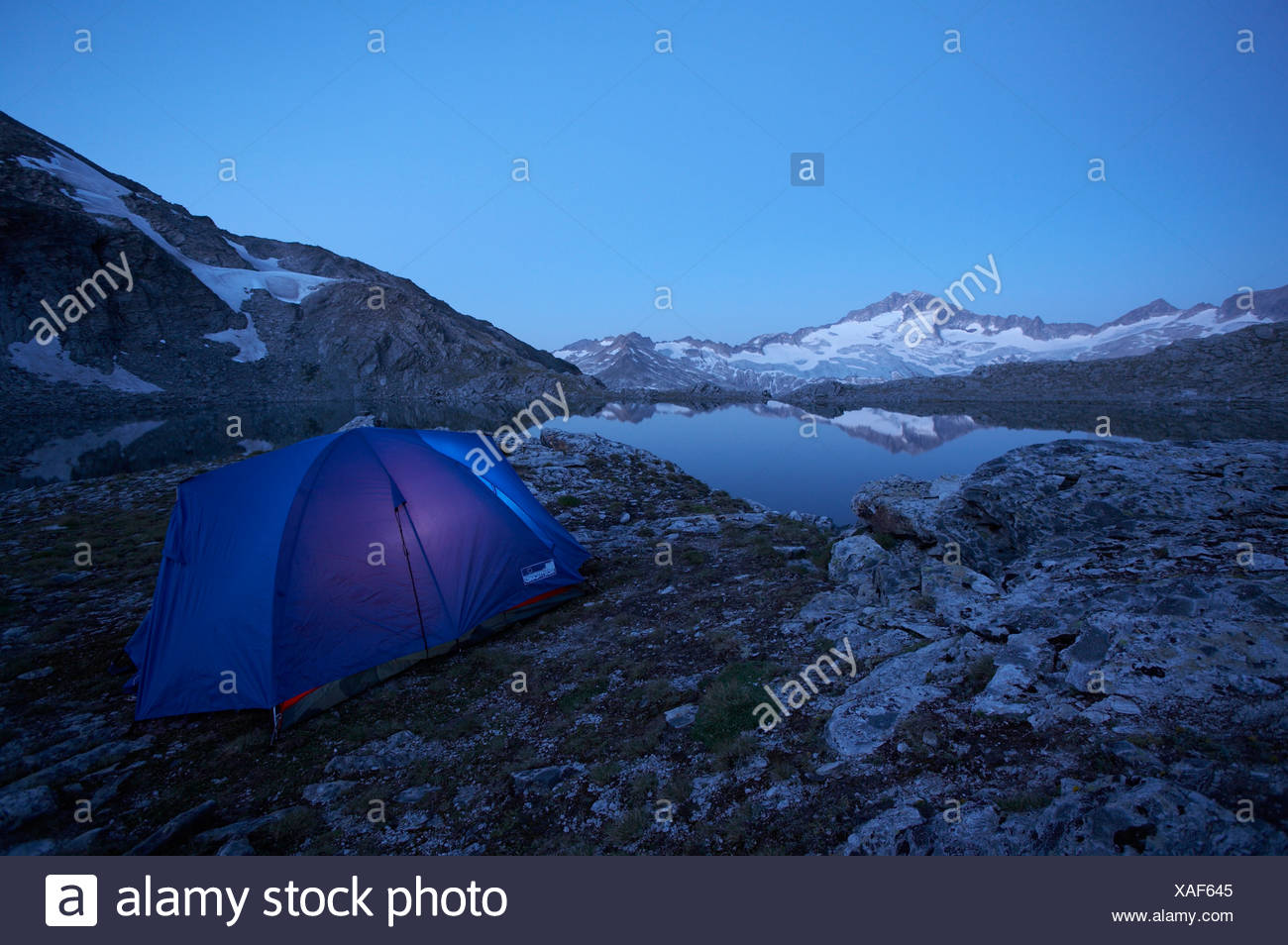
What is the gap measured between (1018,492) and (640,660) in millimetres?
6216

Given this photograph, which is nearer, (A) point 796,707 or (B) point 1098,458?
(A) point 796,707

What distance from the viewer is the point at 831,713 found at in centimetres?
545

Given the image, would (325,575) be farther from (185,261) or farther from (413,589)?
(185,261)

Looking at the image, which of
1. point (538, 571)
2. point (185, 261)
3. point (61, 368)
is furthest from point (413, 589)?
point (185, 261)

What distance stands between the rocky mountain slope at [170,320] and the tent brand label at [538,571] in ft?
202

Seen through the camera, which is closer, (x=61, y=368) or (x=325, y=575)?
(x=325, y=575)

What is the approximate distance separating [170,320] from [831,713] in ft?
401

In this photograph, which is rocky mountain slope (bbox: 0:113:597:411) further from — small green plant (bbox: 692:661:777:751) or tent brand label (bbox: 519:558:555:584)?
small green plant (bbox: 692:661:777:751)

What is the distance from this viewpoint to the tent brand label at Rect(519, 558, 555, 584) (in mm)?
9234
